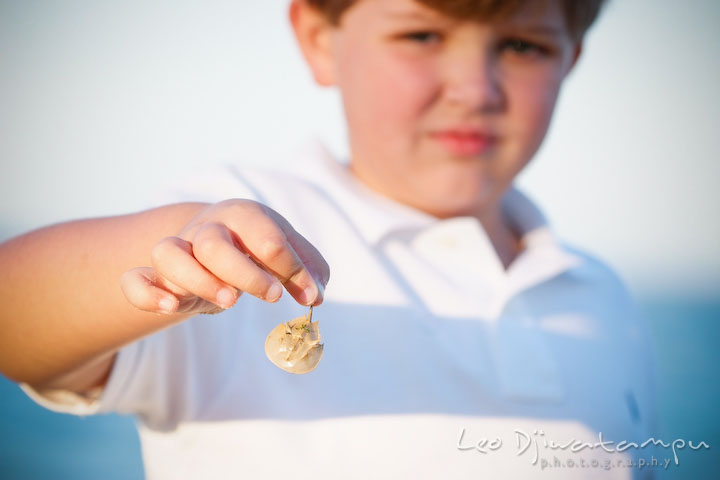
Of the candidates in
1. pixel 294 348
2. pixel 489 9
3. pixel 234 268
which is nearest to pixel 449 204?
pixel 489 9

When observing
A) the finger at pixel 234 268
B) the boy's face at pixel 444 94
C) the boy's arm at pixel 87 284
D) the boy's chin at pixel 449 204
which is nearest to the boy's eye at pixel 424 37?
the boy's face at pixel 444 94

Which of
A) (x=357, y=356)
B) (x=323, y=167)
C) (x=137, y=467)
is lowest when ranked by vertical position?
(x=137, y=467)

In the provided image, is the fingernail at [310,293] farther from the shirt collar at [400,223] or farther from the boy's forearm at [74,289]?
the shirt collar at [400,223]

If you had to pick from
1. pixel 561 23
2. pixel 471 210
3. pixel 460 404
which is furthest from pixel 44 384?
pixel 561 23

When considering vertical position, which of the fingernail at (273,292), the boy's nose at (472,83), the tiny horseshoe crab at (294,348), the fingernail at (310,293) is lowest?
the tiny horseshoe crab at (294,348)

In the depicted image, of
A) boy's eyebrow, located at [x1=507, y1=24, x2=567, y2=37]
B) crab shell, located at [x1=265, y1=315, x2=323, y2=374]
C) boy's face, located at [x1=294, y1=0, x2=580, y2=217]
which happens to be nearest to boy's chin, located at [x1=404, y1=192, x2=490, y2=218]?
boy's face, located at [x1=294, y1=0, x2=580, y2=217]

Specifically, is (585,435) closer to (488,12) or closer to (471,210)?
(471,210)

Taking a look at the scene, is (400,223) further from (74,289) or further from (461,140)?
(74,289)
